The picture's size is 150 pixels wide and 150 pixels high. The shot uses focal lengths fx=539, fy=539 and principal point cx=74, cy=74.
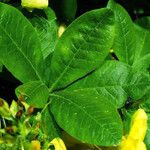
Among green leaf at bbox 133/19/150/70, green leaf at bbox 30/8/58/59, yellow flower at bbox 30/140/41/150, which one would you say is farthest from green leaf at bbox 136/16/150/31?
yellow flower at bbox 30/140/41/150

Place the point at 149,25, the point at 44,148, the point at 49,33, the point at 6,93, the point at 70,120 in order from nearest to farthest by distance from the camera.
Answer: the point at 44,148 < the point at 70,120 < the point at 49,33 < the point at 6,93 < the point at 149,25

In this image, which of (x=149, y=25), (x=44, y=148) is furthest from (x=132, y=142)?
(x=149, y=25)

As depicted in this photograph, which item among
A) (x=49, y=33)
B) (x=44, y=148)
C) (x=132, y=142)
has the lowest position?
(x=132, y=142)

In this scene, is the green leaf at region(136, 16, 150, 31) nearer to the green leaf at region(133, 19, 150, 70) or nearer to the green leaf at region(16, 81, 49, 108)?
the green leaf at region(133, 19, 150, 70)

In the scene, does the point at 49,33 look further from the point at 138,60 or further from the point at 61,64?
the point at 138,60

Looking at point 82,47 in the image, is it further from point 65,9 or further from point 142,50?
point 142,50

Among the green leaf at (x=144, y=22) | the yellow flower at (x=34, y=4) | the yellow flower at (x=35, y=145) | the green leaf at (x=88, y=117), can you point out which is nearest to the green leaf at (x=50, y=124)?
the green leaf at (x=88, y=117)

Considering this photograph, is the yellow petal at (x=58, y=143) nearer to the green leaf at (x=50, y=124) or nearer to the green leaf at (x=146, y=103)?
the green leaf at (x=50, y=124)
